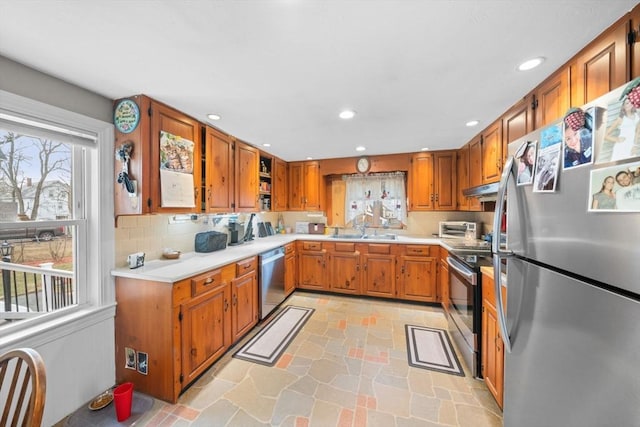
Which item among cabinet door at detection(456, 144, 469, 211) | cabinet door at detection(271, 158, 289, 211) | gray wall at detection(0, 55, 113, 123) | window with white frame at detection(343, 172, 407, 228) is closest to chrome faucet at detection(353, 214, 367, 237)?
window with white frame at detection(343, 172, 407, 228)

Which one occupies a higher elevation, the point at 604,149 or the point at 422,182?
the point at 422,182

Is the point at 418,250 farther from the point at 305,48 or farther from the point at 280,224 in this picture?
the point at 305,48

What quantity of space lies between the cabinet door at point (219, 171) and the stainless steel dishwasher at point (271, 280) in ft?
2.47

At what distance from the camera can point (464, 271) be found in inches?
82.7

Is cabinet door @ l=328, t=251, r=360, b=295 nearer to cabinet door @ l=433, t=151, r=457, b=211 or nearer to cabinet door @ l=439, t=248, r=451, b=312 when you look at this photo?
cabinet door @ l=439, t=248, r=451, b=312

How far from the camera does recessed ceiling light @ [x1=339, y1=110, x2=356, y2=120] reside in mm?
2104

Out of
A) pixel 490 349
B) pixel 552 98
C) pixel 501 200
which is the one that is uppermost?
pixel 552 98

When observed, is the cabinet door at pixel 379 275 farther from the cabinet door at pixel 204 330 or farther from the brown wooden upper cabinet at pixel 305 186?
the cabinet door at pixel 204 330

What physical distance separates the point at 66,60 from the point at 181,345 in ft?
6.37

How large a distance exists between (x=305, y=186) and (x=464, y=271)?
2.80 meters

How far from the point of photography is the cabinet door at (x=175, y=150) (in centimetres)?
186

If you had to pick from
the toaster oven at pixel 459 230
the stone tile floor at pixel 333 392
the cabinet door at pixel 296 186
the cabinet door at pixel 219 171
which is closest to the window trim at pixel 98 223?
the cabinet door at pixel 219 171

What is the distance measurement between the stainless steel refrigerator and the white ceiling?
60 centimetres

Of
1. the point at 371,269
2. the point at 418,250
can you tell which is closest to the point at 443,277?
the point at 418,250
